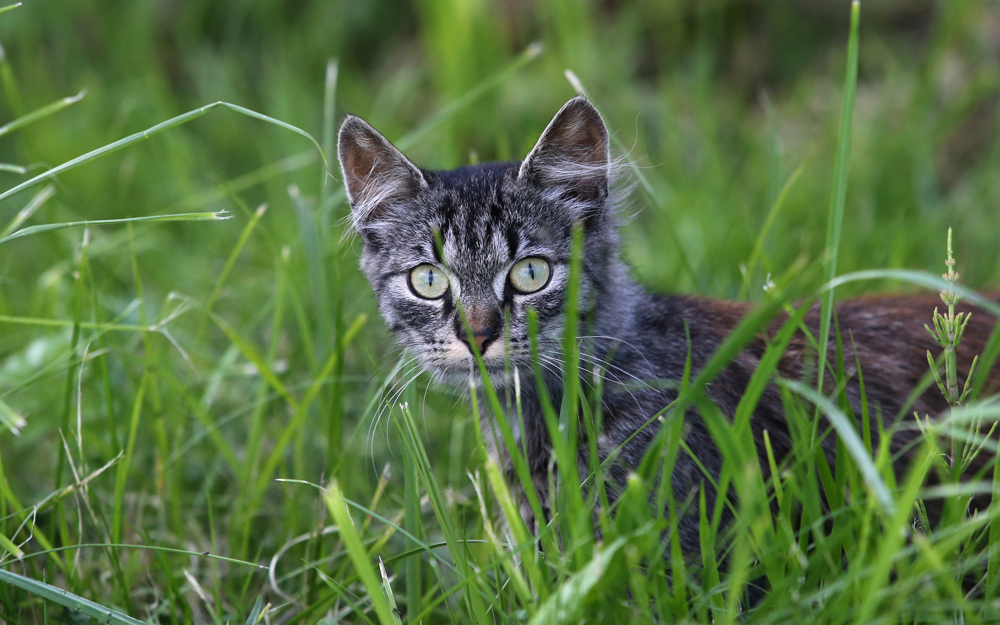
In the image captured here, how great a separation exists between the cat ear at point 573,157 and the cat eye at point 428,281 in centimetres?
43

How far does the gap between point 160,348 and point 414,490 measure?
1.85m

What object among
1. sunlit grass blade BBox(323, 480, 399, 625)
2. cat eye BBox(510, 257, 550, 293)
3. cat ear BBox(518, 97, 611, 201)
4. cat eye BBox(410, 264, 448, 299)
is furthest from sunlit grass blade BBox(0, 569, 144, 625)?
cat ear BBox(518, 97, 611, 201)

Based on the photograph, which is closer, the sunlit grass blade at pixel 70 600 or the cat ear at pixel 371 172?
the sunlit grass blade at pixel 70 600

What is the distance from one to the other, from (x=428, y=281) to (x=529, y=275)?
35cm

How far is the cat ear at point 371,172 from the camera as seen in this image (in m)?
2.76

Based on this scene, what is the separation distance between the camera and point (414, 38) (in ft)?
24.9

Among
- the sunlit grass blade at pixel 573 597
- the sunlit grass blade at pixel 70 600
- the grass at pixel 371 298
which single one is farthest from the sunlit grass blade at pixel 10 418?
the sunlit grass blade at pixel 573 597

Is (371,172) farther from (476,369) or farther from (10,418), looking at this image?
(10,418)

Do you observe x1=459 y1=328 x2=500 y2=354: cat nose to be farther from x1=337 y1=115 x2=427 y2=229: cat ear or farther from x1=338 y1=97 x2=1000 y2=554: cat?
x1=337 y1=115 x2=427 y2=229: cat ear

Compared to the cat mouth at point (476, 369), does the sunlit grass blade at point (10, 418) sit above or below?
above

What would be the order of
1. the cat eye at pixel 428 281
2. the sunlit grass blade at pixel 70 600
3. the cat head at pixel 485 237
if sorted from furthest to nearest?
1. the cat eye at pixel 428 281
2. the cat head at pixel 485 237
3. the sunlit grass blade at pixel 70 600

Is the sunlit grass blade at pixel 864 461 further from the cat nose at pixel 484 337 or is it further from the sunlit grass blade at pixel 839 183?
the cat nose at pixel 484 337

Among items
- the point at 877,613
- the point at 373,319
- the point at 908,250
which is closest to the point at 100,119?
the point at 373,319

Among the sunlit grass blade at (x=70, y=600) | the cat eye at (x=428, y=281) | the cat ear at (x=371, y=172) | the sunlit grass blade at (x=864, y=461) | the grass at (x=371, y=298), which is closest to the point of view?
the sunlit grass blade at (x=864, y=461)
